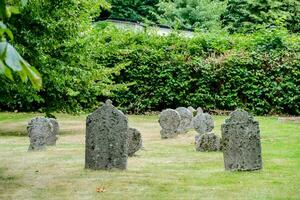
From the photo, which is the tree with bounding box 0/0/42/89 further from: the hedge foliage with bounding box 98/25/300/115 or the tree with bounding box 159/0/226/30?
the tree with bounding box 159/0/226/30

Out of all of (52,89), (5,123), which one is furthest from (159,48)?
(52,89)

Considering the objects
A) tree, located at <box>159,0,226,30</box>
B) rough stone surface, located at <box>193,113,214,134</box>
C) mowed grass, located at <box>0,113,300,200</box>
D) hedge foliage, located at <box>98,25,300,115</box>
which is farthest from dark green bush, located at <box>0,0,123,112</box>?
tree, located at <box>159,0,226,30</box>

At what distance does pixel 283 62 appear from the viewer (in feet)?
93.7

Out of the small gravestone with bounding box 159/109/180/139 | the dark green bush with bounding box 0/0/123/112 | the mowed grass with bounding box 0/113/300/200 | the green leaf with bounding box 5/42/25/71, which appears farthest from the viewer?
the small gravestone with bounding box 159/109/180/139

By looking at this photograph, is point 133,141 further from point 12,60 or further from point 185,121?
point 12,60

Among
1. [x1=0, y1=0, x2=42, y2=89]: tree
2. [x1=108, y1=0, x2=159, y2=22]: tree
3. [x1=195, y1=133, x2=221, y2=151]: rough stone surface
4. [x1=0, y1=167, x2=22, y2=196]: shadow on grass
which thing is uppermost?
[x1=108, y1=0, x2=159, y2=22]: tree

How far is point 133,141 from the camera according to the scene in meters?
13.1

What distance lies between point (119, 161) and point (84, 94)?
9.53 metres

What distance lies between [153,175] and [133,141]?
99.6 inches

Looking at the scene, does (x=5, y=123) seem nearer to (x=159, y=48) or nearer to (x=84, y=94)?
(x=84, y=94)

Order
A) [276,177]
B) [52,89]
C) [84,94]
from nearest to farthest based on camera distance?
[276,177] < [52,89] < [84,94]

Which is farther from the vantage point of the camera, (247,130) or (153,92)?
(153,92)

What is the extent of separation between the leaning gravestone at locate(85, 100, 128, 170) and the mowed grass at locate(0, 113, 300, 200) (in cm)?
24

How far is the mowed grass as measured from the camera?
9016 mm
